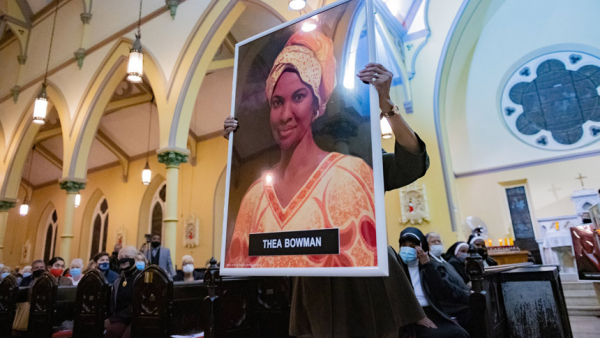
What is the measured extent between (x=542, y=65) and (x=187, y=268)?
1117 cm

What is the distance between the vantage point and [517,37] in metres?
11.2

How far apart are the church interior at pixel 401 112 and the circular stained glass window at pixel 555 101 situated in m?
0.03

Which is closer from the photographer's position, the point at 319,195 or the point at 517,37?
the point at 319,195

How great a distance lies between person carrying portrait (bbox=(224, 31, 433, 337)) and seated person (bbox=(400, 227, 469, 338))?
126 centimetres

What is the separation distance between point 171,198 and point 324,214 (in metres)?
6.85

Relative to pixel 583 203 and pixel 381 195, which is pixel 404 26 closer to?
pixel 583 203

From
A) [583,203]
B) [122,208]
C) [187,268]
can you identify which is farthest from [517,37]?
[122,208]

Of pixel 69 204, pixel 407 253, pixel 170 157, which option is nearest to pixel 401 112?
pixel 170 157

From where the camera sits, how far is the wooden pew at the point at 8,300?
4.78m

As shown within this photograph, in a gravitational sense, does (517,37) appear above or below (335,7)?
above

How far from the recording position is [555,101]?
10781 millimetres

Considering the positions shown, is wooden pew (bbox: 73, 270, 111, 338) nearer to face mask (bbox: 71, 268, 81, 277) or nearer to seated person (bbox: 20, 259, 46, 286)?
face mask (bbox: 71, 268, 81, 277)

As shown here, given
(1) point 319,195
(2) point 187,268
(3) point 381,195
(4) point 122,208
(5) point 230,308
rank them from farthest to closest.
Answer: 1. (4) point 122,208
2. (2) point 187,268
3. (5) point 230,308
4. (1) point 319,195
5. (3) point 381,195

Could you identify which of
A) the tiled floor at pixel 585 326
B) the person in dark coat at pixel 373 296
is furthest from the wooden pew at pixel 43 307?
the tiled floor at pixel 585 326
